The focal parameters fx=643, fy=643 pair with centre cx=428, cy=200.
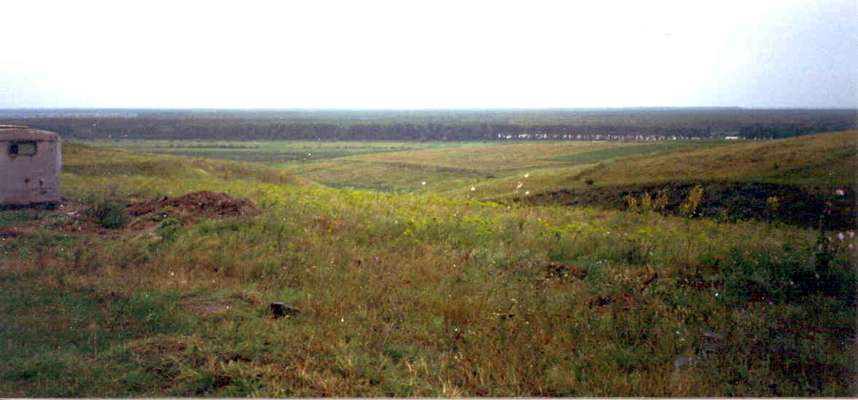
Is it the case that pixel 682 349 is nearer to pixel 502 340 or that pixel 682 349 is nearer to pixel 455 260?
pixel 502 340

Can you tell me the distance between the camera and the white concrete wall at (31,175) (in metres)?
11.8

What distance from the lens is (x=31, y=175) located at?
12.1 m

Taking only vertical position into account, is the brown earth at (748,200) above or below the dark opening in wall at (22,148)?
below

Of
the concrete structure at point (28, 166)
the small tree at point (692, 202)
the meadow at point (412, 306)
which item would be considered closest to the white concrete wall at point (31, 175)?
the concrete structure at point (28, 166)

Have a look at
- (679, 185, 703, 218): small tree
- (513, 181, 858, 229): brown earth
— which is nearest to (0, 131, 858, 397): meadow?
(513, 181, 858, 229): brown earth

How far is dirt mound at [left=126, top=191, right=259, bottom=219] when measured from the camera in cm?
1102

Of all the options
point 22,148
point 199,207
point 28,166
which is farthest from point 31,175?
point 199,207

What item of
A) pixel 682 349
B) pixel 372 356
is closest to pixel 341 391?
pixel 372 356

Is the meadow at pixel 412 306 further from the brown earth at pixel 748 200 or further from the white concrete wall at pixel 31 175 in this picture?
the brown earth at pixel 748 200

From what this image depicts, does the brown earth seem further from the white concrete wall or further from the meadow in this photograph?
the white concrete wall

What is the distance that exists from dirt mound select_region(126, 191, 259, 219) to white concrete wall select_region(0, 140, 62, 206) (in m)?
1.55

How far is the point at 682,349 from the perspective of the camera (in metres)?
4.99

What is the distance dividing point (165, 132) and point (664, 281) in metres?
29.4

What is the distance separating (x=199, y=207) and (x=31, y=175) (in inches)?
136
